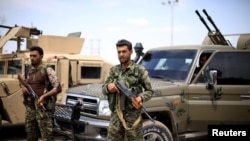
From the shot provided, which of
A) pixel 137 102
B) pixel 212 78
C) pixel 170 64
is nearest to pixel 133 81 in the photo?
pixel 137 102

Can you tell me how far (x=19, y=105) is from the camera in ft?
20.3

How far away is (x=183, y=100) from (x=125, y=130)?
1.56m

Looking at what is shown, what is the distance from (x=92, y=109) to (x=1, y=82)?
8.44ft

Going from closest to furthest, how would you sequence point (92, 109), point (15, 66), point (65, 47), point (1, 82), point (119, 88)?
point (119, 88) < point (92, 109) < point (1, 82) < point (15, 66) < point (65, 47)

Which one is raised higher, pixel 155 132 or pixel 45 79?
pixel 45 79

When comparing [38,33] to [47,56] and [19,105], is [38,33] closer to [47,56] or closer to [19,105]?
[47,56]

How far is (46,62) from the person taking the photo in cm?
707

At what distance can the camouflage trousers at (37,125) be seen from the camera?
414cm

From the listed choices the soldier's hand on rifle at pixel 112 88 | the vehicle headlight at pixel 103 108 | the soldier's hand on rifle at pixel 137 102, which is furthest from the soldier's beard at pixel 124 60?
the vehicle headlight at pixel 103 108

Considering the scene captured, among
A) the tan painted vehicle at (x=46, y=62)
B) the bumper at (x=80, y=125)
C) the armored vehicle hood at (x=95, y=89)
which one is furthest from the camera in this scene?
the tan painted vehicle at (x=46, y=62)

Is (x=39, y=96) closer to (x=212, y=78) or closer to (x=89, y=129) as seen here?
(x=89, y=129)

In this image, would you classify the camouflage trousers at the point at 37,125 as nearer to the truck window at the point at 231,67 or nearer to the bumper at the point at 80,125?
the bumper at the point at 80,125

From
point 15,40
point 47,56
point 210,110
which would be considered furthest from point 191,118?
point 15,40

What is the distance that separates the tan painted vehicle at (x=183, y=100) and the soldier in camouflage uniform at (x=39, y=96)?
0.31 m
